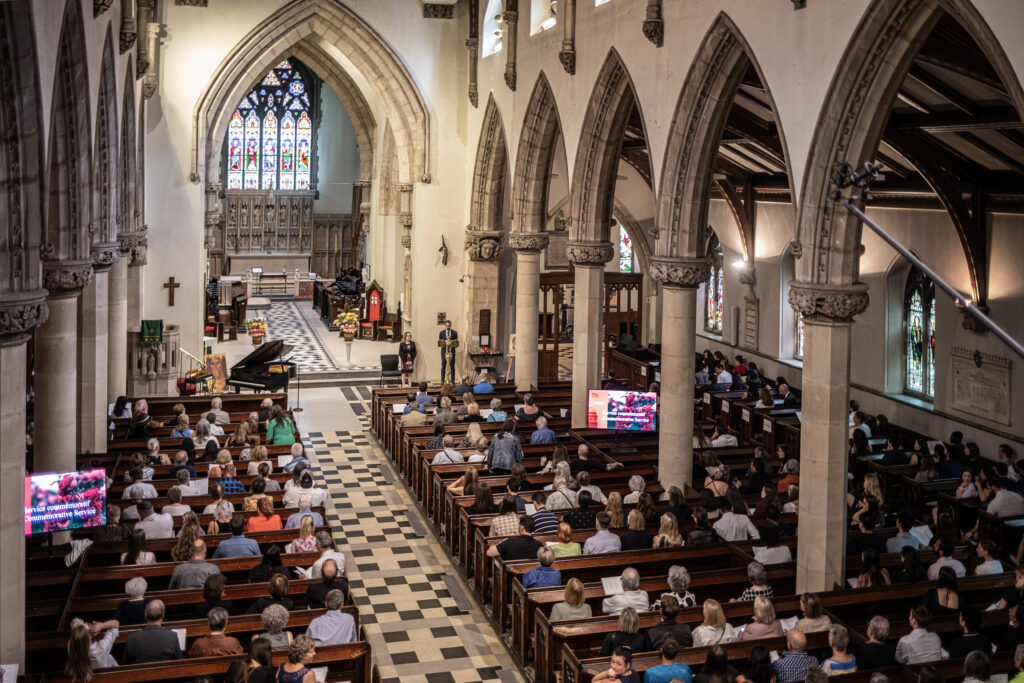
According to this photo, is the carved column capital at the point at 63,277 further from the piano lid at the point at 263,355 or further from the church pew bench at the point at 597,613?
the piano lid at the point at 263,355

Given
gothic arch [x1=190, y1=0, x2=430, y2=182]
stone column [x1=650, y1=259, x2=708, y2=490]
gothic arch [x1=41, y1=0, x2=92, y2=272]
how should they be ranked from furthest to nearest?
gothic arch [x1=190, y1=0, x2=430, y2=182] < stone column [x1=650, y1=259, x2=708, y2=490] < gothic arch [x1=41, y1=0, x2=92, y2=272]

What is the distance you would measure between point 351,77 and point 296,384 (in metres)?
9.97

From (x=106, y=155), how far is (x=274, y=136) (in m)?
28.0

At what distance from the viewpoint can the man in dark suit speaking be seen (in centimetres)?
2458

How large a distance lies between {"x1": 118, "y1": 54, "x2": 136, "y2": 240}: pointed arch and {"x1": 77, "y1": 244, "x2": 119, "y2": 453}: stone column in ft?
9.35

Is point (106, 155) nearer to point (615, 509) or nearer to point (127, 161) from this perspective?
point (127, 161)

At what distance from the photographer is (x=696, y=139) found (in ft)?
47.5

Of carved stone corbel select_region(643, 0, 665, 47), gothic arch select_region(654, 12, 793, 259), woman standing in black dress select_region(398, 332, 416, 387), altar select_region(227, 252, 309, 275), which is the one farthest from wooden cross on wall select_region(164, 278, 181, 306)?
altar select_region(227, 252, 309, 275)

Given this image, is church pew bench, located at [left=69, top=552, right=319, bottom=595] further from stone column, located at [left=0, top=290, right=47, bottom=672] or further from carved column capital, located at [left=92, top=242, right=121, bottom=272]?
carved column capital, located at [left=92, top=242, right=121, bottom=272]

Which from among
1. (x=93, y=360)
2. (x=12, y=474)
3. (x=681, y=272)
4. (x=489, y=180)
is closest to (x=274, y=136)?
(x=489, y=180)

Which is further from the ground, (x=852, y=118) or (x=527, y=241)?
(x=852, y=118)

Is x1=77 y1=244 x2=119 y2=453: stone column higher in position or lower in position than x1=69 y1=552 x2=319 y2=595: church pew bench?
higher

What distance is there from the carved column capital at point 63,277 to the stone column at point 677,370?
295 inches

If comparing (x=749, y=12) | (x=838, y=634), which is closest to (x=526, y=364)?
(x=749, y=12)
